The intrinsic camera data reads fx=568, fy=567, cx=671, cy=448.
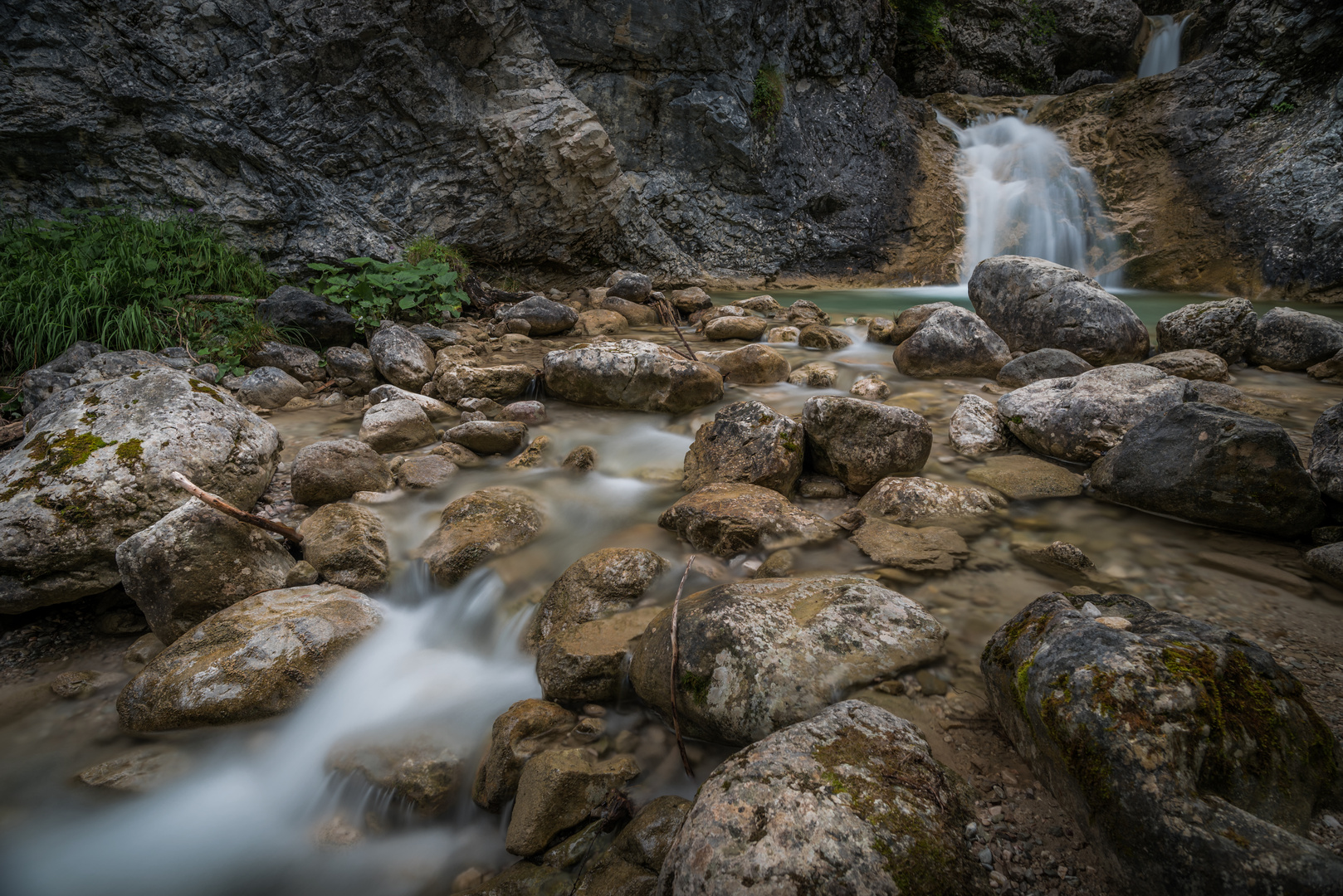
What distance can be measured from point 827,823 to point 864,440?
89.8 inches

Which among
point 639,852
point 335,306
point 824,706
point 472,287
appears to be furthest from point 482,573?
point 472,287

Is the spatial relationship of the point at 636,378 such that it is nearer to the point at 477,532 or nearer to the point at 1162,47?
the point at 477,532

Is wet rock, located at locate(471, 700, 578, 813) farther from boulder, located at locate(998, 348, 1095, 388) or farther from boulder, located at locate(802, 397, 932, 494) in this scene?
boulder, located at locate(998, 348, 1095, 388)

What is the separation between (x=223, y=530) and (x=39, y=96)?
774 centimetres

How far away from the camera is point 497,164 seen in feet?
29.1

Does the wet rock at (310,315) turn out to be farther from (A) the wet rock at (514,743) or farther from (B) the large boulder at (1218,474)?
(B) the large boulder at (1218,474)

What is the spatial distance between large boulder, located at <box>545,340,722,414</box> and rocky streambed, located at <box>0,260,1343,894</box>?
60 centimetres

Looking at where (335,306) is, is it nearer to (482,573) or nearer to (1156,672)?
(482,573)

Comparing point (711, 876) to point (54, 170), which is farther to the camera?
point (54, 170)

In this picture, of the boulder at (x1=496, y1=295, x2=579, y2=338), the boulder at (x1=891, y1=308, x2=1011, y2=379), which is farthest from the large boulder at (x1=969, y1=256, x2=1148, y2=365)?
the boulder at (x1=496, y1=295, x2=579, y2=338)

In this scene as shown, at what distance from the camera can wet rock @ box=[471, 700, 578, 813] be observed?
1.81m

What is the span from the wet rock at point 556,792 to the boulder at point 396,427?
A: 2.77m

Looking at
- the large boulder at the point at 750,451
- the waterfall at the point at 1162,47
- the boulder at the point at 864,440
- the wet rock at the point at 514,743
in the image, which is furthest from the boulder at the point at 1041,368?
the waterfall at the point at 1162,47

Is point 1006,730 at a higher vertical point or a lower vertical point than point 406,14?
lower
